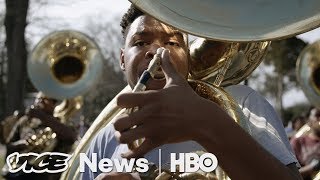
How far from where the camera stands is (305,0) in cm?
129

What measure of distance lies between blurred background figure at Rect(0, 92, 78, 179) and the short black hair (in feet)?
9.15

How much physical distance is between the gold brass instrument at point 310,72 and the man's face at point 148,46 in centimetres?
466

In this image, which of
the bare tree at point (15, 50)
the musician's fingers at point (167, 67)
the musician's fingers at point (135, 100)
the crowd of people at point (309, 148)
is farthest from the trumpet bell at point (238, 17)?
the bare tree at point (15, 50)

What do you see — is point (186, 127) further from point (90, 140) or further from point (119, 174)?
point (90, 140)

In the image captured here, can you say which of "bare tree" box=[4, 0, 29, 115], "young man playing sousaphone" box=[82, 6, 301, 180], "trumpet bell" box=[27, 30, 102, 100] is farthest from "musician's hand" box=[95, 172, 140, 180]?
"bare tree" box=[4, 0, 29, 115]

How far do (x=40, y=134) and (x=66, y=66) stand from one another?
62.3 inches

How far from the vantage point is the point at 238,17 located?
129 cm

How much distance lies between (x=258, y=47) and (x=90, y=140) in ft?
1.95

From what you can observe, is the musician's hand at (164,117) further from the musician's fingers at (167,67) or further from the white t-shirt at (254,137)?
the white t-shirt at (254,137)

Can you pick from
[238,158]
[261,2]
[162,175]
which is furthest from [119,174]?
[261,2]

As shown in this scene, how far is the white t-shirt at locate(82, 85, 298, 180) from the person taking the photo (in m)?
1.47

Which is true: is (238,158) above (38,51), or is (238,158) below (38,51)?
below

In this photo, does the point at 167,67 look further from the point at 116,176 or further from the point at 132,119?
the point at 116,176

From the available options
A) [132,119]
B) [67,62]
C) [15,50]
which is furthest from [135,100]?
[15,50]
